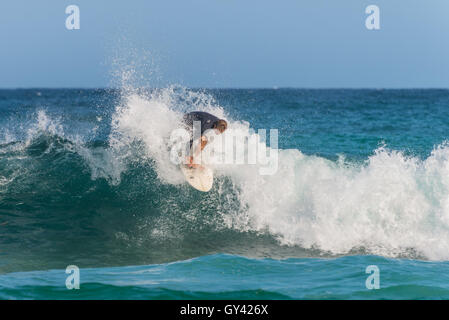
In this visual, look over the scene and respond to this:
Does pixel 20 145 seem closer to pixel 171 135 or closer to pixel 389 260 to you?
pixel 171 135

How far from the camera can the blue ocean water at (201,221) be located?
6.14m

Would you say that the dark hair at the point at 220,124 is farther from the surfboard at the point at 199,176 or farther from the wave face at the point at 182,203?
the wave face at the point at 182,203

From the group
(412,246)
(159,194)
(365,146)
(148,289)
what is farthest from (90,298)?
(365,146)

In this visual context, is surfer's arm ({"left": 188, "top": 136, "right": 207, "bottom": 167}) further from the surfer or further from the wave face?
the wave face

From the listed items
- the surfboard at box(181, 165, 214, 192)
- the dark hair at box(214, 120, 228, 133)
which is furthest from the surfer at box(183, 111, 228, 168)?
the surfboard at box(181, 165, 214, 192)

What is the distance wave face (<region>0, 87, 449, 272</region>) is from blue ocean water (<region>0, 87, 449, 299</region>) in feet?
0.08

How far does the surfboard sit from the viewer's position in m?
8.97

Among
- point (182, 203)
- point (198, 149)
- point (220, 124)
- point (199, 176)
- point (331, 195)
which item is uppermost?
point (220, 124)

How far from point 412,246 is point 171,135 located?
5073 millimetres

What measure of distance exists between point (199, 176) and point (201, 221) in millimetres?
862

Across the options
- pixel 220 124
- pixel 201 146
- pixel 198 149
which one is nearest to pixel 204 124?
pixel 220 124

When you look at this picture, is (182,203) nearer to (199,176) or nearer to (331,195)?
(199,176)

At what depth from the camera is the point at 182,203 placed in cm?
995

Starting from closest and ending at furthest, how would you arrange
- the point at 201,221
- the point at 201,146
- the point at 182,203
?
the point at 201,146
the point at 201,221
the point at 182,203
